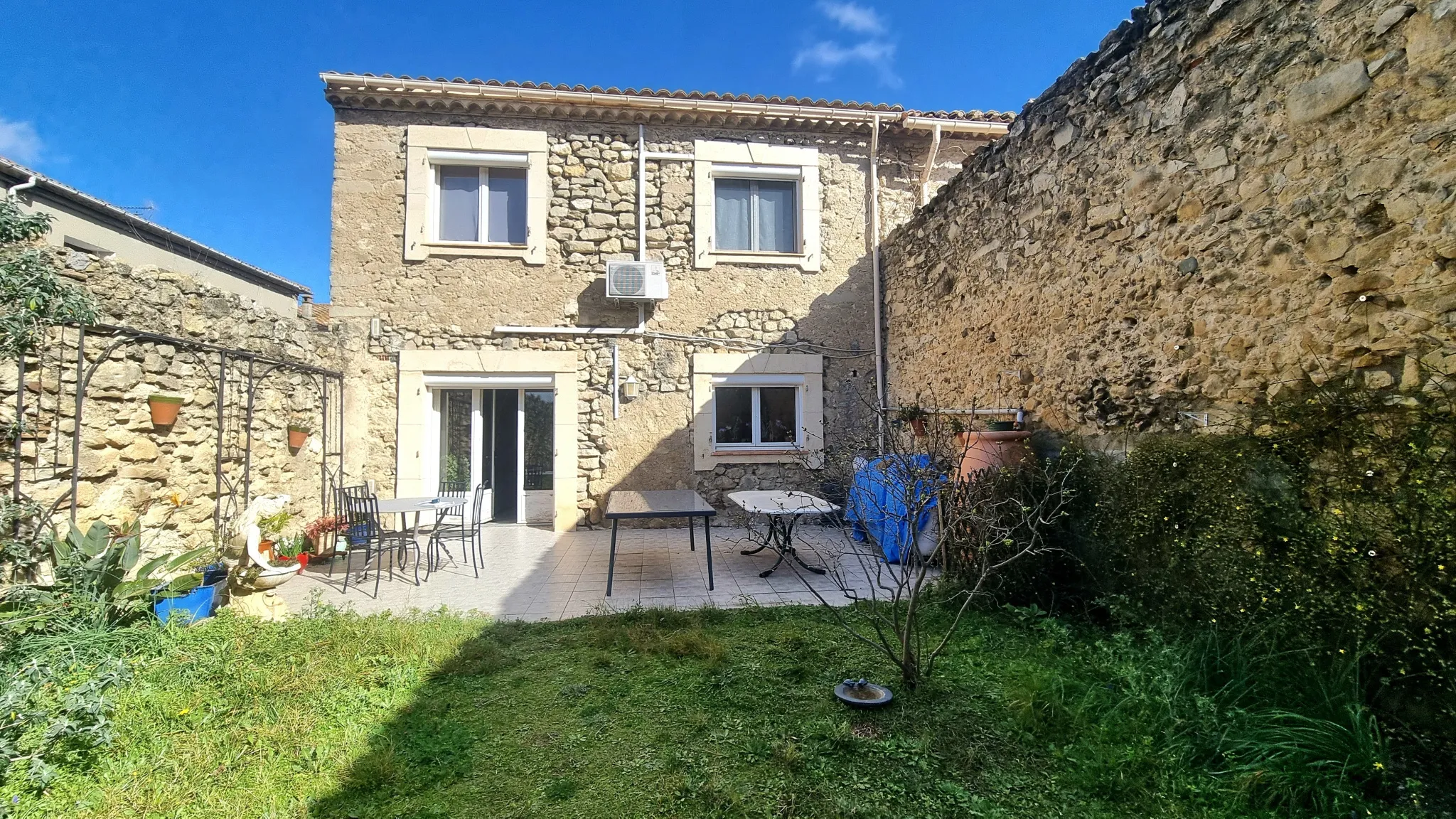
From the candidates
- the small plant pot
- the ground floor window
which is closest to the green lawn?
the small plant pot

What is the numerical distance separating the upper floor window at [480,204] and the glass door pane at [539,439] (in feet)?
6.52

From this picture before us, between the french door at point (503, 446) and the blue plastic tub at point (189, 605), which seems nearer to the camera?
the blue plastic tub at point (189, 605)

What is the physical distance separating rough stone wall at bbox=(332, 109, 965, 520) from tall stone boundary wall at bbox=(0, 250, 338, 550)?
1.50 m

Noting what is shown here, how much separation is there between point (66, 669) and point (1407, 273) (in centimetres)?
605

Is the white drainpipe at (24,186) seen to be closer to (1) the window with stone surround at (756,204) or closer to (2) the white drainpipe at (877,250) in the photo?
(1) the window with stone surround at (756,204)

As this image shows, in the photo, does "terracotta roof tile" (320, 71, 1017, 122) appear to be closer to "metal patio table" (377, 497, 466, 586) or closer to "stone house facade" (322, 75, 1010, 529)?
"stone house facade" (322, 75, 1010, 529)

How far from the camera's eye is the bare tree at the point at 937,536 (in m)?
2.73

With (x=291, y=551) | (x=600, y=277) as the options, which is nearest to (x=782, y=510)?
(x=600, y=277)

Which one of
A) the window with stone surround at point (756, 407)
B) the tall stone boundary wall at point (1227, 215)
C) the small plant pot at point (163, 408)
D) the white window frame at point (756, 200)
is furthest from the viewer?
the white window frame at point (756, 200)

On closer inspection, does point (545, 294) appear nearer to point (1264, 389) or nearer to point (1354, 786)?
point (1264, 389)

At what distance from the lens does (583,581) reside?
484 centimetres

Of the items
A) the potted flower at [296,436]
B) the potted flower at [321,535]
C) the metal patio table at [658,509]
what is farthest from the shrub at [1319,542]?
the potted flower at [296,436]

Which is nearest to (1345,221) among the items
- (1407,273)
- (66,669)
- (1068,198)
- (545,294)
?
(1407,273)

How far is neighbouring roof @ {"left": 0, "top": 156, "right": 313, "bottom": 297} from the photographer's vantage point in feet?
21.1
